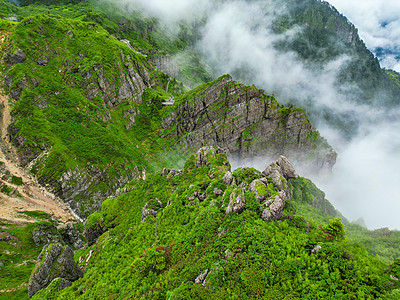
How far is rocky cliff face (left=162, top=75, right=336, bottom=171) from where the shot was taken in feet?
316

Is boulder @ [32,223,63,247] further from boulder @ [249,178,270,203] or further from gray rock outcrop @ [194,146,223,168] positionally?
boulder @ [249,178,270,203]

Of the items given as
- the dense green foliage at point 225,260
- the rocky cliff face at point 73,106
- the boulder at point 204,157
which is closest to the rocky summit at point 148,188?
the dense green foliage at point 225,260

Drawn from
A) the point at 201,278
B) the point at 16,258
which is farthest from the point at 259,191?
the point at 16,258

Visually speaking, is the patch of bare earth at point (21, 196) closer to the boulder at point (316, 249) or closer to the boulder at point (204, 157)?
the boulder at point (204, 157)

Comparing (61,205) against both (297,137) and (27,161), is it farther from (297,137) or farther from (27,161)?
(297,137)

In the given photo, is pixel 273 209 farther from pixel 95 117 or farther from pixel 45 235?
pixel 95 117

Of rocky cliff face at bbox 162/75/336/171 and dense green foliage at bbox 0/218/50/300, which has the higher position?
rocky cliff face at bbox 162/75/336/171

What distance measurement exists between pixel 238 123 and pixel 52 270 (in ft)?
294

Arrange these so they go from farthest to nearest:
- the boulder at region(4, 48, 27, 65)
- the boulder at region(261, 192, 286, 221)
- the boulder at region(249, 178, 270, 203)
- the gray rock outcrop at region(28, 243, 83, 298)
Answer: the boulder at region(4, 48, 27, 65) < the gray rock outcrop at region(28, 243, 83, 298) < the boulder at region(249, 178, 270, 203) < the boulder at region(261, 192, 286, 221)

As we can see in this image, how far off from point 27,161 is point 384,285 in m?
86.7

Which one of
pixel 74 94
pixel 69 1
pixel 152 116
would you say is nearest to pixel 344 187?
pixel 152 116

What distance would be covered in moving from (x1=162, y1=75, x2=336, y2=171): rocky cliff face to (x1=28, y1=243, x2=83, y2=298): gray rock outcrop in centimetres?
7551

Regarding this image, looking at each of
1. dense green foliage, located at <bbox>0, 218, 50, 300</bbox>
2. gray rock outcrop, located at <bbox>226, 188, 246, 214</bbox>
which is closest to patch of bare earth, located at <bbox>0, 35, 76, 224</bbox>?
dense green foliage, located at <bbox>0, 218, 50, 300</bbox>

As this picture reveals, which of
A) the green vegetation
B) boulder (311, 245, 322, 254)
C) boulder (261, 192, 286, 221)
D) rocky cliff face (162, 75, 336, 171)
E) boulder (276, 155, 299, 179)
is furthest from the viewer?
rocky cliff face (162, 75, 336, 171)
